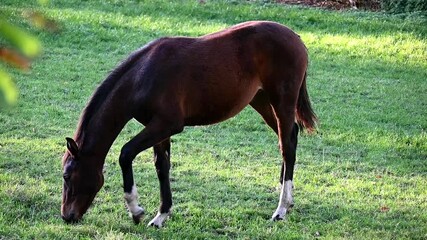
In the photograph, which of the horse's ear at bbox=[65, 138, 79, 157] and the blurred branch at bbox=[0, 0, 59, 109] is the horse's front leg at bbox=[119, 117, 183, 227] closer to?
the horse's ear at bbox=[65, 138, 79, 157]

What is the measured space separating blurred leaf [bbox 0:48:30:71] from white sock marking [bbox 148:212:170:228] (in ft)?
14.4

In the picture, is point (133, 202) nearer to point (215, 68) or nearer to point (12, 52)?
point (215, 68)

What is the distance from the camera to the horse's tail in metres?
6.18

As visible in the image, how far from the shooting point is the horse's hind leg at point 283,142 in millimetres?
5718

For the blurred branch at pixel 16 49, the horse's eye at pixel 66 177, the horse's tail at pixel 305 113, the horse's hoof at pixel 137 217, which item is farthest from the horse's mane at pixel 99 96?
the blurred branch at pixel 16 49

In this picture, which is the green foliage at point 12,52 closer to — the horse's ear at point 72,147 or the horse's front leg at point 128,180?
the horse's ear at point 72,147

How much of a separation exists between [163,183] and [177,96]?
2.41 feet

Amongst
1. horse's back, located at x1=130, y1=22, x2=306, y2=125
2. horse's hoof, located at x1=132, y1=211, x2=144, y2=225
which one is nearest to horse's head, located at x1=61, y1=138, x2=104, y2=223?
horse's hoof, located at x1=132, y1=211, x2=144, y2=225

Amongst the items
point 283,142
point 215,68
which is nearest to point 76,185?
point 215,68

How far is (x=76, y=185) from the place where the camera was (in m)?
5.07

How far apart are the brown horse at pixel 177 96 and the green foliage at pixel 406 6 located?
34.4ft

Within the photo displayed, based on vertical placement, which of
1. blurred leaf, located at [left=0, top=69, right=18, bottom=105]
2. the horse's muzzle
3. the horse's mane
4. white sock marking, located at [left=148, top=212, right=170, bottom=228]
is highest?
blurred leaf, located at [left=0, top=69, right=18, bottom=105]

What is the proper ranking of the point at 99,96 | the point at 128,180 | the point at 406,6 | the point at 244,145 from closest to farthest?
1. the point at 128,180
2. the point at 99,96
3. the point at 244,145
4. the point at 406,6

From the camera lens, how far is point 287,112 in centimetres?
579
